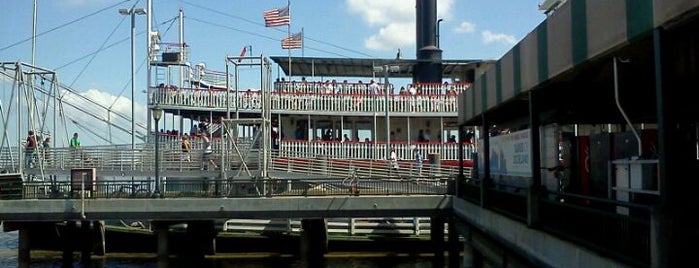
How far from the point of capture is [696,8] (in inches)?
257

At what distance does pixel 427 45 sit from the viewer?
141 feet

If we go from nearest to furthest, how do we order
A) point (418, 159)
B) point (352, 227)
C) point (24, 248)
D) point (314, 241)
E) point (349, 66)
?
1. point (24, 248)
2. point (314, 241)
3. point (352, 227)
4. point (418, 159)
5. point (349, 66)

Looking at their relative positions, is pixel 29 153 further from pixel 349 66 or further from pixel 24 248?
pixel 349 66

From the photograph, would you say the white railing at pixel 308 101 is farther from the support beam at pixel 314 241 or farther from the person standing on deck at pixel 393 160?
the support beam at pixel 314 241

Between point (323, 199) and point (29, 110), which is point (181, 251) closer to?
point (323, 199)

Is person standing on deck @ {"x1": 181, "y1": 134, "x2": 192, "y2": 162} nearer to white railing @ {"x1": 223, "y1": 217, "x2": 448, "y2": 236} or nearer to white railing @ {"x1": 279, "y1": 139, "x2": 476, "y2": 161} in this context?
white railing @ {"x1": 279, "y1": 139, "x2": 476, "y2": 161}

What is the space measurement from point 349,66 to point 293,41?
324cm

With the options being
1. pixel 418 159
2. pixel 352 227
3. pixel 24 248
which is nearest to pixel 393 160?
pixel 418 159

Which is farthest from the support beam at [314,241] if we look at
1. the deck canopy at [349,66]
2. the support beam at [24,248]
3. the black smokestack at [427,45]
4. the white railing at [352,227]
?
the black smokestack at [427,45]

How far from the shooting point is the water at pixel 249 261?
93.0 feet

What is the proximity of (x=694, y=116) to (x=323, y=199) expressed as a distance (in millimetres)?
12537

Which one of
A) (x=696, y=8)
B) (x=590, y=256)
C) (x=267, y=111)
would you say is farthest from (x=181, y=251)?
(x=696, y=8)

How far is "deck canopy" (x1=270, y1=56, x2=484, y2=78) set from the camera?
4066cm

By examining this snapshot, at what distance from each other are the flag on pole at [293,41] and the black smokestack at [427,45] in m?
6.26
